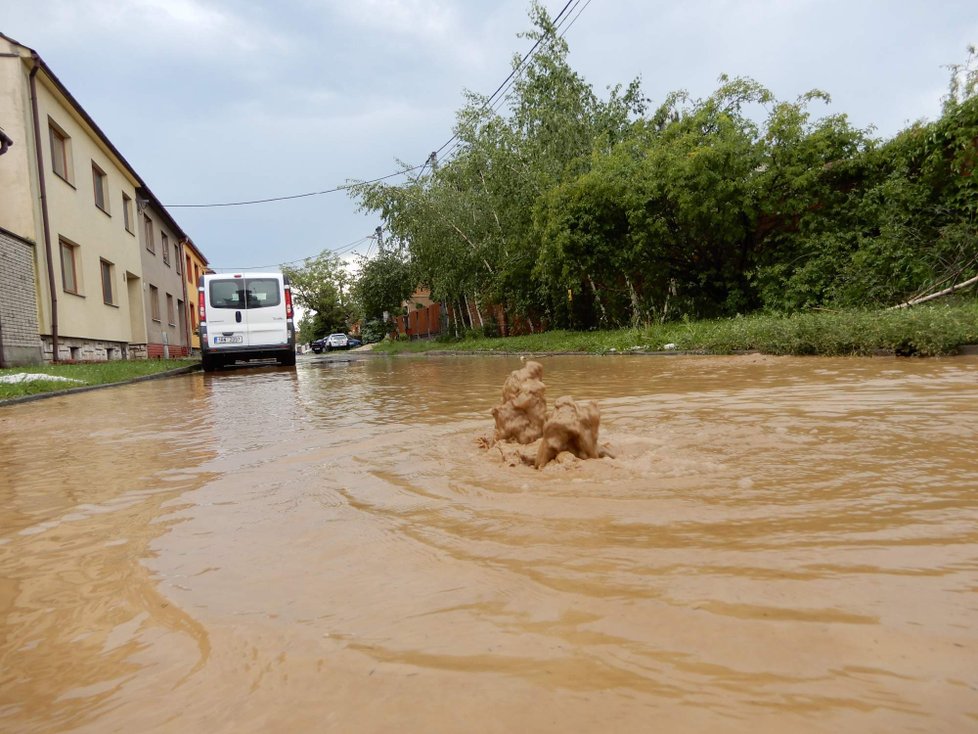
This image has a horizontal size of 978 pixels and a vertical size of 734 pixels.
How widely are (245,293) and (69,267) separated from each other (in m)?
4.27

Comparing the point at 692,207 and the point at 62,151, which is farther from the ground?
the point at 62,151

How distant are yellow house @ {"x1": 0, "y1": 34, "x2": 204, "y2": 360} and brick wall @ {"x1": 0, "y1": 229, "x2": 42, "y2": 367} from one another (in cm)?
21

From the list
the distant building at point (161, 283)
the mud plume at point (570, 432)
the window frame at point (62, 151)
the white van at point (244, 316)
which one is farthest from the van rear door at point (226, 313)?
the mud plume at point (570, 432)

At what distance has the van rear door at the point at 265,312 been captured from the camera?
1566 centimetres

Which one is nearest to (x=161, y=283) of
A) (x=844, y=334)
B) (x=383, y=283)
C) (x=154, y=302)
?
(x=154, y=302)

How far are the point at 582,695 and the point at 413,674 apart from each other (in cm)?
35

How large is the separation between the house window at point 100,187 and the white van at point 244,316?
19.7ft

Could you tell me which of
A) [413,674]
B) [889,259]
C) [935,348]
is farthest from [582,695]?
[889,259]

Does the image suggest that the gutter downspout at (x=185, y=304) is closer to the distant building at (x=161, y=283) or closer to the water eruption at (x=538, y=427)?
the distant building at (x=161, y=283)

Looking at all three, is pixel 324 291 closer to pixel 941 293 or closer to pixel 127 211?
pixel 127 211

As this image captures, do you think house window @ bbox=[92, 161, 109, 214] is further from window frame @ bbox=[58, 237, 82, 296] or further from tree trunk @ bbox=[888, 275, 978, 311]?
tree trunk @ bbox=[888, 275, 978, 311]

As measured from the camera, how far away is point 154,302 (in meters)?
23.9

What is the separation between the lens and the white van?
1539cm

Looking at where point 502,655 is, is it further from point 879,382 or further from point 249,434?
point 879,382
